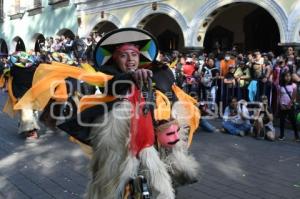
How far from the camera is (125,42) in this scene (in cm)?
380

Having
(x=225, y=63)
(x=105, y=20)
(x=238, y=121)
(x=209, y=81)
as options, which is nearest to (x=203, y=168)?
(x=238, y=121)

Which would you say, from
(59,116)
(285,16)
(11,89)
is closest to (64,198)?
(59,116)

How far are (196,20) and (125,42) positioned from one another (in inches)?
494

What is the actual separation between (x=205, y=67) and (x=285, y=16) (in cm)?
261

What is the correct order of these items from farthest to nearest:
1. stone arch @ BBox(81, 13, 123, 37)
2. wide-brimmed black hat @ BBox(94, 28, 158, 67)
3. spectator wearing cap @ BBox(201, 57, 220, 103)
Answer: stone arch @ BBox(81, 13, 123, 37)
spectator wearing cap @ BBox(201, 57, 220, 103)
wide-brimmed black hat @ BBox(94, 28, 158, 67)

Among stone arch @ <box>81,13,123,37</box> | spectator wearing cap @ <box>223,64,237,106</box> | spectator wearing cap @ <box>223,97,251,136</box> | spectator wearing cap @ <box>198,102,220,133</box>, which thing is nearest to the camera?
spectator wearing cap @ <box>223,97,251,136</box>

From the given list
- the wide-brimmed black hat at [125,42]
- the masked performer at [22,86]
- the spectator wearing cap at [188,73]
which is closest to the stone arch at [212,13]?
the spectator wearing cap at [188,73]

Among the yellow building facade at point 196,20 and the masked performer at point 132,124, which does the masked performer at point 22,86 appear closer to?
the masked performer at point 132,124

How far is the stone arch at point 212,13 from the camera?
1290cm

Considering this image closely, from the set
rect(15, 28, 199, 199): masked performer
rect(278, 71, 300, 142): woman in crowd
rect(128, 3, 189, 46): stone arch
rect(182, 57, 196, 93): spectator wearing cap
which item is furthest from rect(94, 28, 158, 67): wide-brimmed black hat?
rect(128, 3, 189, 46): stone arch

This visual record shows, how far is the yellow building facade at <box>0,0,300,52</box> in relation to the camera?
13.1 m

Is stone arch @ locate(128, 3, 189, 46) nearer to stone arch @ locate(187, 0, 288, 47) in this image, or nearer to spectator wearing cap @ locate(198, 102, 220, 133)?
stone arch @ locate(187, 0, 288, 47)

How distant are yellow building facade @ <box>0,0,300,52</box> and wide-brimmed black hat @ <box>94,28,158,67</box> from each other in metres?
9.36

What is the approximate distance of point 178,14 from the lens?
16.9 m
